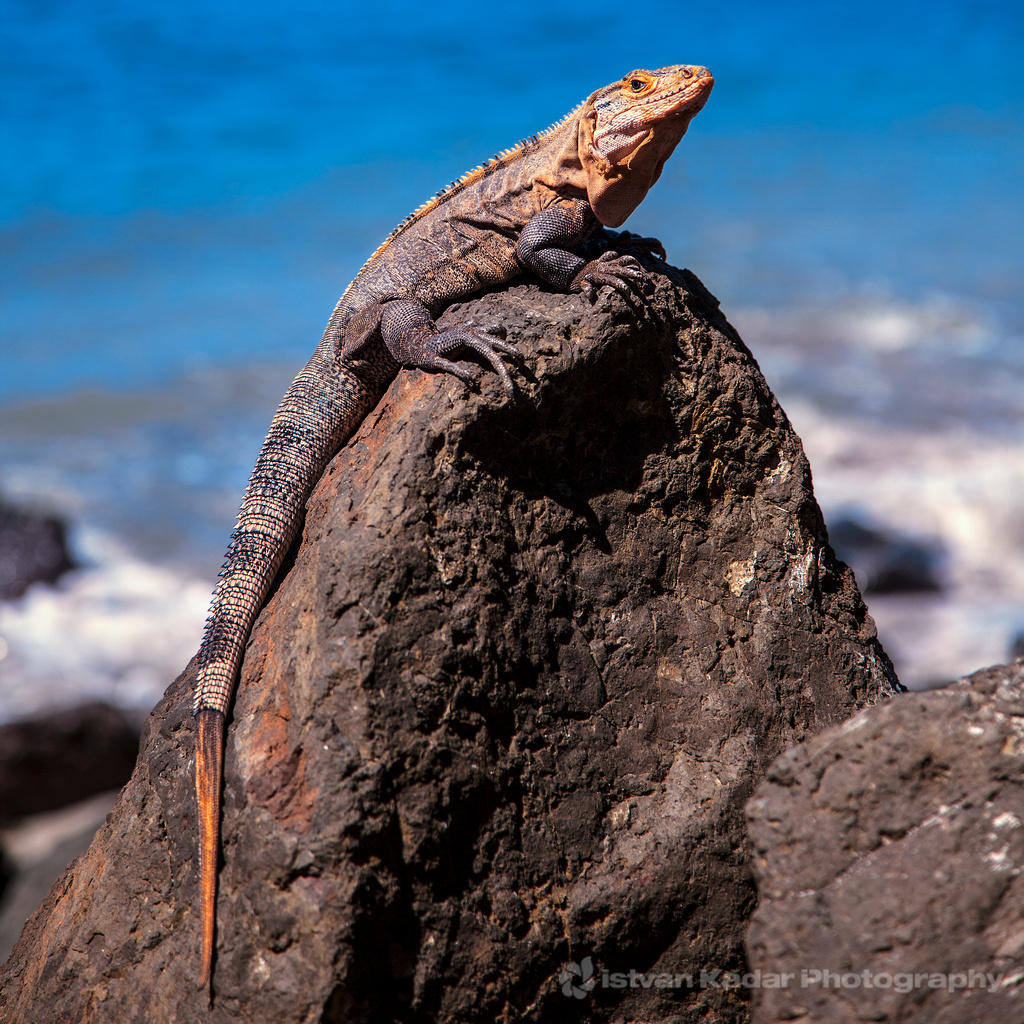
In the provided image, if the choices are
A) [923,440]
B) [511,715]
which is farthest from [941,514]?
[511,715]

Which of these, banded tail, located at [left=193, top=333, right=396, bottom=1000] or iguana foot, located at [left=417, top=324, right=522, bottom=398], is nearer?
banded tail, located at [left=193, top=333, right=396, bottom=1000]

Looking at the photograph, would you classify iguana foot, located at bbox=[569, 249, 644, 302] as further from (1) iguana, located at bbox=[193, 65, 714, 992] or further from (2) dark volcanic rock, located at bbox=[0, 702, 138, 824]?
(2) dark volcanic rock, located at bbox=[0, 702, 138, 824]

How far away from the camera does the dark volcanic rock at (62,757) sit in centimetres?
721

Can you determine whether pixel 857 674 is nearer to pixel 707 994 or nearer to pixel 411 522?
pixel 707 994

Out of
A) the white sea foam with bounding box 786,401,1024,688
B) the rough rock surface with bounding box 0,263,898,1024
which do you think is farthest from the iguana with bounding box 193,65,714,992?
the white sea foam with bounding box 786,401,1024,688

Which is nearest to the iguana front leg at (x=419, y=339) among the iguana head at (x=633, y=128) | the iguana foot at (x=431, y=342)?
the iguana foot at (x=431, y=342)

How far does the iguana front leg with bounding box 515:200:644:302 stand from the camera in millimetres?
3734

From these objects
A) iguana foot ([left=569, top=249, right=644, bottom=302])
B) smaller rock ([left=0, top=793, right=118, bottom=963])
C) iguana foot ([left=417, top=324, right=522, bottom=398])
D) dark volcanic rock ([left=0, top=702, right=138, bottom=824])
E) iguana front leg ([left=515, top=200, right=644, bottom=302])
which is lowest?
smaller rock ([left=0, top=793, right=118, bottom=963])

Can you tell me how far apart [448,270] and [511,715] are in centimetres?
221

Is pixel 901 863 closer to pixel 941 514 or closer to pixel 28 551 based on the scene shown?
pixel 941 514

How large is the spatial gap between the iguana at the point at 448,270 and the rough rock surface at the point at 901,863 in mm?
2043

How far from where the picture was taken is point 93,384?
16.1 m

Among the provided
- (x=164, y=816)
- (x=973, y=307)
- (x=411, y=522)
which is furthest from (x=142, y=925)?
(x=973, y=307)

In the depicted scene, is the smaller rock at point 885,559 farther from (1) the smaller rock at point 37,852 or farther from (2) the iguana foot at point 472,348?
(1) the smaller rock at point 37,852
